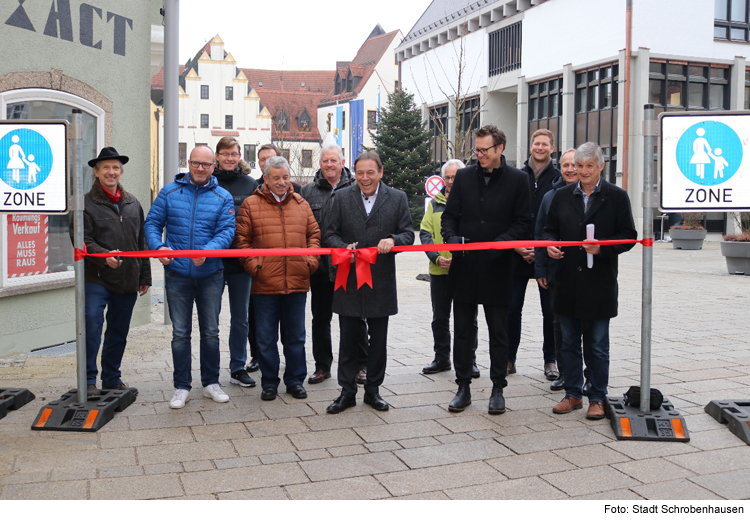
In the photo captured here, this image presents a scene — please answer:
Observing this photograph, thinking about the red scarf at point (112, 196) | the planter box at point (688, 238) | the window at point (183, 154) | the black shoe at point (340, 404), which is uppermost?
the window at point (183, 154)

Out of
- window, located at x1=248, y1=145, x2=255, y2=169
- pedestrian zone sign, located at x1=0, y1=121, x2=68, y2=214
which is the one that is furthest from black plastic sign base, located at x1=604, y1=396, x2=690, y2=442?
window, located at x1=248, y1=145, x2=255, y2=169

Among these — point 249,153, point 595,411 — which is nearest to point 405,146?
point 249,153

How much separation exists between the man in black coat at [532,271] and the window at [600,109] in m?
30.0

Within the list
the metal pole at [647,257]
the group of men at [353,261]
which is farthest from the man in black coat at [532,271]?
the metal pole at [647,257]

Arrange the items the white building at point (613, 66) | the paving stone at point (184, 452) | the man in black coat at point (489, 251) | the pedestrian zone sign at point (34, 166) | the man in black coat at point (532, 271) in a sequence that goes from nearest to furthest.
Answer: the paving stone at point (184, 452)
the pedestrian zone sign at point (34, 166)
the man in black coat at point (489, 251)
the man in black coat at point (532, 271)
the white building at point (613, 66)

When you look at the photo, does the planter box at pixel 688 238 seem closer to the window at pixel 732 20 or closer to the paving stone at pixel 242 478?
the window at pixel 732 20

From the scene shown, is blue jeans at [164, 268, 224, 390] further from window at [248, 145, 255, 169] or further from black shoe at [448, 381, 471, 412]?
window at [248, 145, 255, 169]

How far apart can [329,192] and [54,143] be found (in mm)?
2422

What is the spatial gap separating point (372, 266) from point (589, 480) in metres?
2.50

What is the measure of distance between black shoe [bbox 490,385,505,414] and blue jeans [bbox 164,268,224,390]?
2.33m

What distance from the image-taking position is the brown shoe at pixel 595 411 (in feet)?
18.9

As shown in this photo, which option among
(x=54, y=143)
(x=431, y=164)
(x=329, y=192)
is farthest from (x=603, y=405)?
(x=431, y=164)

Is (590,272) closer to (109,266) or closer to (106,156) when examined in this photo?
(109,266)

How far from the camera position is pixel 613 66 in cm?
3638
